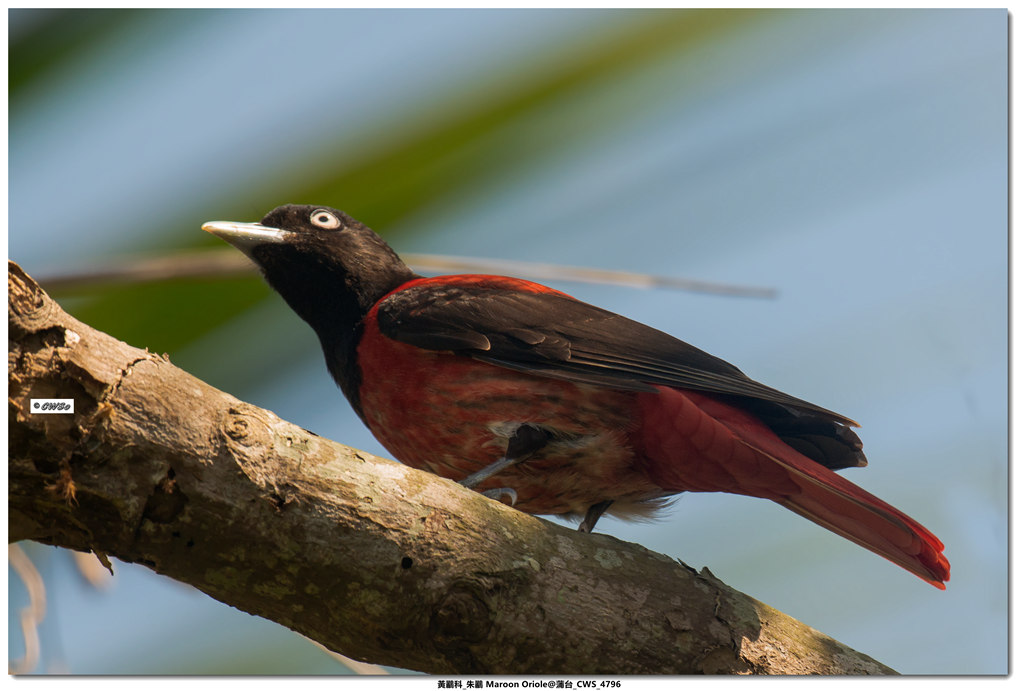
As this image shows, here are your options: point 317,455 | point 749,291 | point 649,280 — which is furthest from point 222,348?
point 749,291

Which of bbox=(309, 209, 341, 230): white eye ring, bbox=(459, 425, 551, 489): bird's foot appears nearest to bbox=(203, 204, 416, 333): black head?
bbox=(309, 209, 341, 230): white eye ring

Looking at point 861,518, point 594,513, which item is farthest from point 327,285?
point 861,518

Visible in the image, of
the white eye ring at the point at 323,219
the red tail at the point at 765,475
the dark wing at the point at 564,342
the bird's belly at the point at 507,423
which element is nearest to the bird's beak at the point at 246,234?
the white eye ring at the point at 323,219

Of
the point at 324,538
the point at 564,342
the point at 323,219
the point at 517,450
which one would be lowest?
the point at 324,538

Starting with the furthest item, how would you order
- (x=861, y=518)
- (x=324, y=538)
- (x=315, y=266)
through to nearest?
(x=315, y=266)
(x=861, y=518)
(x=324, y=538)

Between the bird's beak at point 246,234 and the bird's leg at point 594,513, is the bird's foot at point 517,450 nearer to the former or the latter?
the bird's leg at point 594,513

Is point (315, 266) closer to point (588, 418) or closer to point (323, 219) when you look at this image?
point (323, 219)
